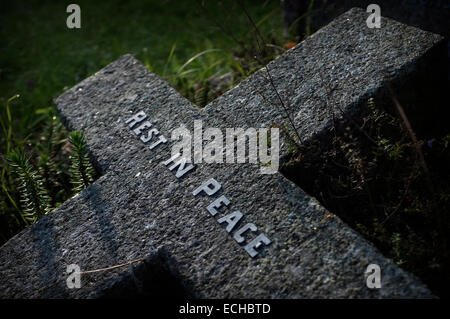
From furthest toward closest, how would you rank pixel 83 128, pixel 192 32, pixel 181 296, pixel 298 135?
pixel 192 32
pixel 83 128
pixel 298 135
pixel 181 296

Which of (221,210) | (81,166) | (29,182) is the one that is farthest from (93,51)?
(221,210)

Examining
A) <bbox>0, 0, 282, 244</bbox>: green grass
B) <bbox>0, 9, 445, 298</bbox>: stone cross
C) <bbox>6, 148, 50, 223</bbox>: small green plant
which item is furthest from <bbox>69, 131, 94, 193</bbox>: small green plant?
<bbox>0, 0, 282, 244</bbox>: green grass

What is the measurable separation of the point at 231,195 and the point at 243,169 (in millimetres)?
175

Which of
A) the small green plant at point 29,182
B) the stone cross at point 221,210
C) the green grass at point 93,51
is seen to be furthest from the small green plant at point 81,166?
the green grass at point 93,51

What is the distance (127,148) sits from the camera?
2531 millimetres

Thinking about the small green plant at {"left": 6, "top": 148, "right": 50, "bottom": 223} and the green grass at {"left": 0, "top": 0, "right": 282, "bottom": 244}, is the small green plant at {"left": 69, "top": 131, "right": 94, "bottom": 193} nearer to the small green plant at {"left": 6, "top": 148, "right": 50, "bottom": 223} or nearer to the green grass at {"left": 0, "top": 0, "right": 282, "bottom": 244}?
the small green plant at {"left": 6, "top": 148, "right": 50, "bottom": 223}

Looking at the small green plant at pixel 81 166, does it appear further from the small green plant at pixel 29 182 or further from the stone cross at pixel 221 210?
the small green plant at pixel 29 182

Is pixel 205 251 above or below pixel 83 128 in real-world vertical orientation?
below

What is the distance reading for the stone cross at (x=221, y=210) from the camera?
1.78 meters

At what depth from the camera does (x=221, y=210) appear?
2.06m

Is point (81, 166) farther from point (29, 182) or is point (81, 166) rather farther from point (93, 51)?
point (93, 51)

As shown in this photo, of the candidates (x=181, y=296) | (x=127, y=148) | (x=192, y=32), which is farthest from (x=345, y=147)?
(x=192, y=32)
